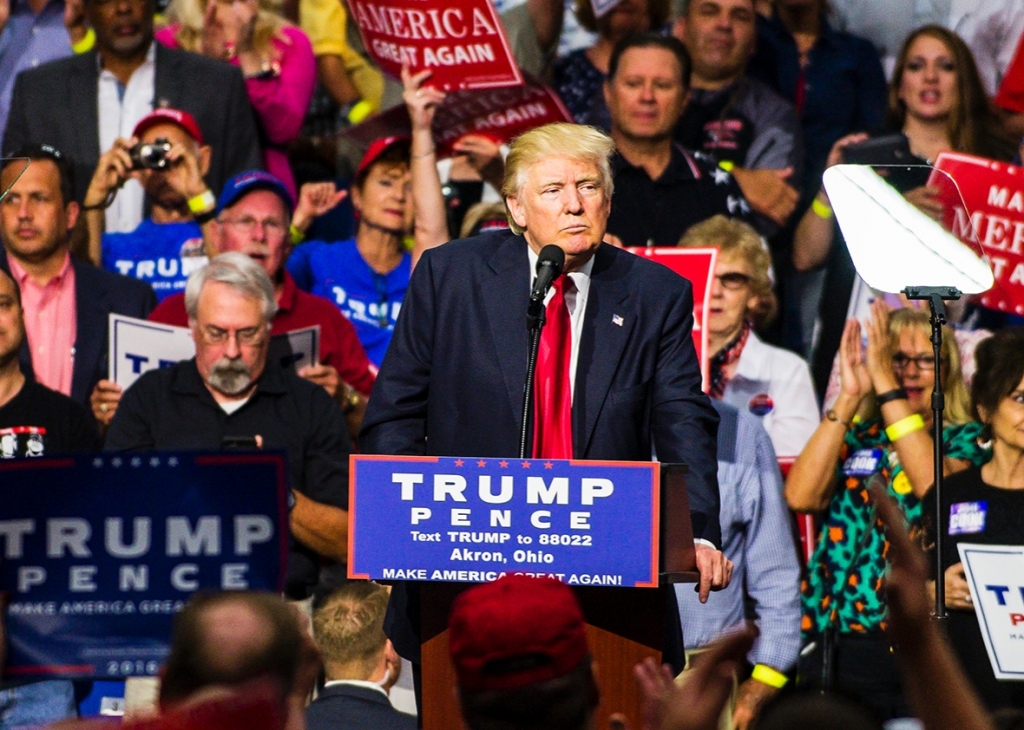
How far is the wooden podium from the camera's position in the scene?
382 cm

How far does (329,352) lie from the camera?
6.72 m

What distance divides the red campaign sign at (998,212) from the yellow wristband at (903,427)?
722mm

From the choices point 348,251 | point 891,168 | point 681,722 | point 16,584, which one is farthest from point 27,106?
point 681,722

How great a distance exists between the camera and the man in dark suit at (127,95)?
24.8 feet

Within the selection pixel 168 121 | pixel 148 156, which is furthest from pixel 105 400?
pixel 168 121

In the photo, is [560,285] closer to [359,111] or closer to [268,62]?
[268,62]

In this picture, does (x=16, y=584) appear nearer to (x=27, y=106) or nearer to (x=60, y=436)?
(x=60, y=436)

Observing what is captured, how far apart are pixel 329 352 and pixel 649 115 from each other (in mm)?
1615

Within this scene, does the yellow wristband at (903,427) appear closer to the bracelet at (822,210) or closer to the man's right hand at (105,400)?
the bracelet at (822,210)

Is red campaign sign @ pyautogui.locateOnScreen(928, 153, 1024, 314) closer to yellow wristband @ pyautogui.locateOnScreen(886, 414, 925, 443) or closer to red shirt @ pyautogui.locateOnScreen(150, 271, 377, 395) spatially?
yellow wristband @ pyautogui.locateOnScreen(886, 414, 925, 443)

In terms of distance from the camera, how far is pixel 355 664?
4961 millimetres

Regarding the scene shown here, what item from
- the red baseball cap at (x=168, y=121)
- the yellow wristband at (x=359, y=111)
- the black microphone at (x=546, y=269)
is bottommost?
the black microphone at (x=546, y=269)

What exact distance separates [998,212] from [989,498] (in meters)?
1.29

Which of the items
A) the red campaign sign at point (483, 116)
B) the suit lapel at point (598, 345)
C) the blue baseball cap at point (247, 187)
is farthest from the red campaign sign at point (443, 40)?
the suit lapel at point (598, 345)
